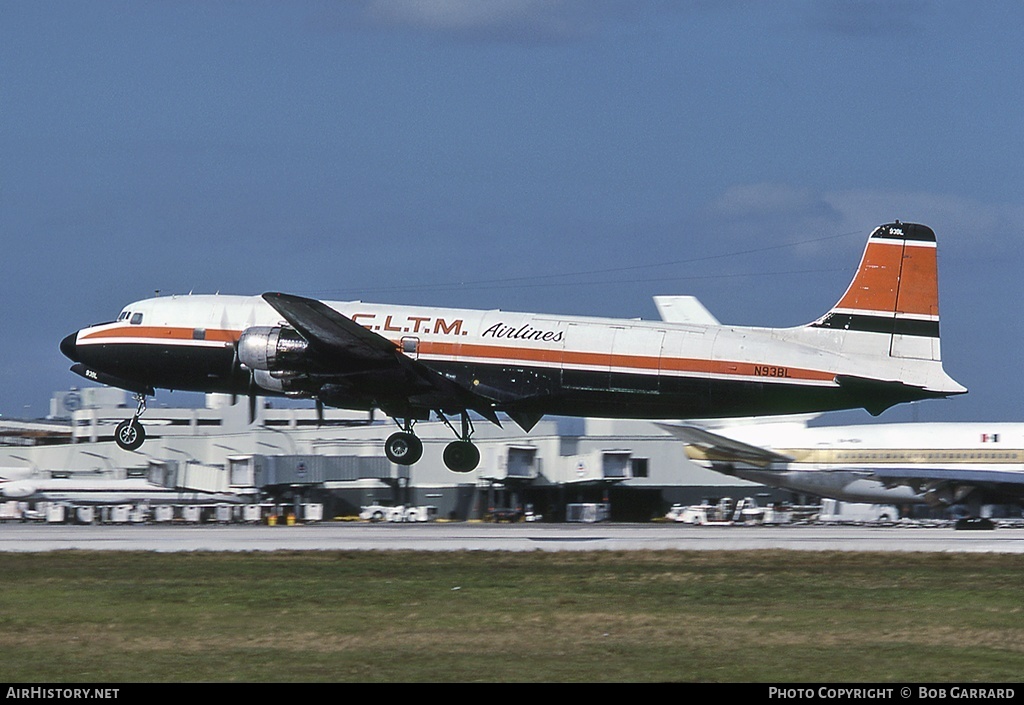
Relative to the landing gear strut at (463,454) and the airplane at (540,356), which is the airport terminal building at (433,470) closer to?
the landing gear strut at (463,454)

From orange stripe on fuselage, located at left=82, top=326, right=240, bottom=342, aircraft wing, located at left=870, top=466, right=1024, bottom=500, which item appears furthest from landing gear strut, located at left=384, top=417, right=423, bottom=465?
aircraft wing, located at left=870, top=466, right=1024, bottom=500

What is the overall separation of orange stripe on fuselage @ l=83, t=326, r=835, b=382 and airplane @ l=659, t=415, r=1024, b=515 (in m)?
25.6

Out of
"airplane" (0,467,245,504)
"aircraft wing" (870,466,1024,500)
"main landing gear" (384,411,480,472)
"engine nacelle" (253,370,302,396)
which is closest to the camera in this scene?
"engine nacelle" (253,370,302,396)

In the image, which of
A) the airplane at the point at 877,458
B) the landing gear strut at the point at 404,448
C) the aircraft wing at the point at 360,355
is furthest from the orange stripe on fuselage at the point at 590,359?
the airplane at the point at 877,458

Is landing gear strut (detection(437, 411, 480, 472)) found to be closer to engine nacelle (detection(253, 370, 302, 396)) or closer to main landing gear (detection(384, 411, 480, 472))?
main landing gear (detection(384, 411, 480, 472))

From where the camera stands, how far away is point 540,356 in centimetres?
4319

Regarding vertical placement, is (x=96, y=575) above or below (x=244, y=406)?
below

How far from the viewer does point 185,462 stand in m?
98.4

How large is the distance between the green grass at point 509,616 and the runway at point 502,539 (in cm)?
301

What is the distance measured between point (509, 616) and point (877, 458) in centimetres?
4208

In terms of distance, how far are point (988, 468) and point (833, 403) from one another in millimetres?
25418

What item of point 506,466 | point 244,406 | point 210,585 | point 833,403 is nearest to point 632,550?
point 833,403

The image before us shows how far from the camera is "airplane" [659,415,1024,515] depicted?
209ft
